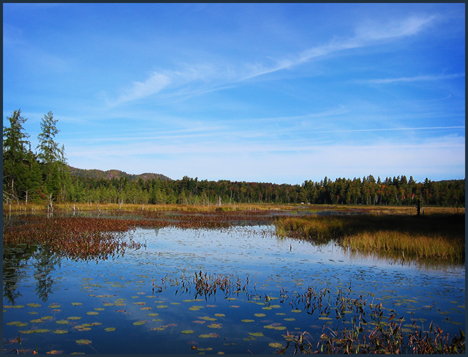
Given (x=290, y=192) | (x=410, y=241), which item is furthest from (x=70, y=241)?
(x=290, y=192)

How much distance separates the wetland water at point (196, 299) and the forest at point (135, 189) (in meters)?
16.9

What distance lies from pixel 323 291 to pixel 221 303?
3527 millimetres

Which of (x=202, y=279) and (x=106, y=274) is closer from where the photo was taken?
(x=202, y=279)

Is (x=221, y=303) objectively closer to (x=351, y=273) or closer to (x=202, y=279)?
(x=202, y=279)

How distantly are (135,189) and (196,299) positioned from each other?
102600 mm

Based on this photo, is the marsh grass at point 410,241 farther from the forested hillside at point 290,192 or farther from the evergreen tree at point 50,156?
Result: the forested hillside at point 290,192

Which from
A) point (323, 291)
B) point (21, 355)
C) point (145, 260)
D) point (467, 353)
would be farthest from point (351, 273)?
point (21, 355)

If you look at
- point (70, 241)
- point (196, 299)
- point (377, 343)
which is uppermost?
point (70, 241)

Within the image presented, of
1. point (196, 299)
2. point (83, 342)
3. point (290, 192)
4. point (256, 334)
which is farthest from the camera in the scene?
point (290, 192)

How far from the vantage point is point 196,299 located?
10078 mm

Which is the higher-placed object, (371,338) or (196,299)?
(371,338)

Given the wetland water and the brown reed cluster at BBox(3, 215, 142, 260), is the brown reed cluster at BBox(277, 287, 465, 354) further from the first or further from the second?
the brown reed cluster at BBox(3, 215, 142, 260)

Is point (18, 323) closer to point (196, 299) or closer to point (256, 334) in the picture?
point (196, 299)

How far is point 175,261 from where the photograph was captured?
1573 centimetres
